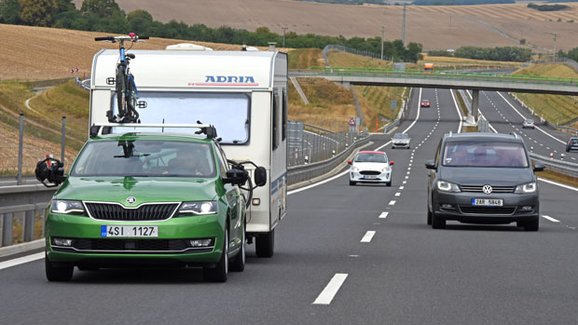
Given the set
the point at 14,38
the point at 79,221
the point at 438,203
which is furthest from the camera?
the point at 14,38

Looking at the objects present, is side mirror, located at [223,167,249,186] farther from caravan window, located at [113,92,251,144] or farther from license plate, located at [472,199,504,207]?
license plate, located at [472,199,504,207]

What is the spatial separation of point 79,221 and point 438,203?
11073 mm

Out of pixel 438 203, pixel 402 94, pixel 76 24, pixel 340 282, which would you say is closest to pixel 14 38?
pixel 76 24

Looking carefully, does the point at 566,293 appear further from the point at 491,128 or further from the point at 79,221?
the point at 491,128

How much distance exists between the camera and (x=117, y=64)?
17.1 m

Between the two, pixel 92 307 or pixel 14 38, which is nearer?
pixel 92 307

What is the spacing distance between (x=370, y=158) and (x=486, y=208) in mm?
27330

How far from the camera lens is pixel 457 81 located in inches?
5408

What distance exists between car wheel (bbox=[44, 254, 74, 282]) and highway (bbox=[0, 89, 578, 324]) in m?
0.12

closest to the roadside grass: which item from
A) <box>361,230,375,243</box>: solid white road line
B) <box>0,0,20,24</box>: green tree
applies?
<box>0,0,20,24</box>: green tree

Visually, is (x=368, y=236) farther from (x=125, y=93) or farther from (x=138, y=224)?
(x=138, y=224)

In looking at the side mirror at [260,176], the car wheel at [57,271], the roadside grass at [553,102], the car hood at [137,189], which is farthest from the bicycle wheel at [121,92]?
the roadside grass at [553,102]

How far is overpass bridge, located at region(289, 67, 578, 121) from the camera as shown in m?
133

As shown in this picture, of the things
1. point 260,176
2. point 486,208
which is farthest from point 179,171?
point 486,208
